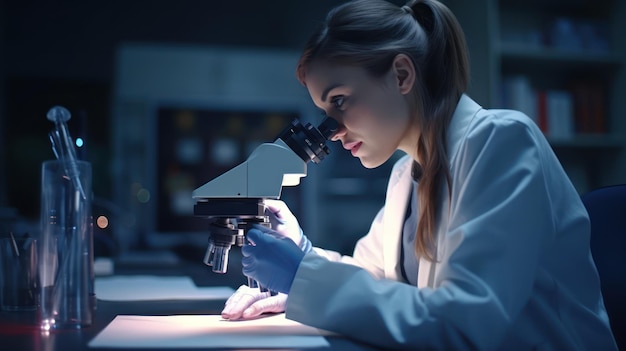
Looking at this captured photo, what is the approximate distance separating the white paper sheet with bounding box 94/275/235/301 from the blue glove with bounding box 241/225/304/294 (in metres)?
0.38

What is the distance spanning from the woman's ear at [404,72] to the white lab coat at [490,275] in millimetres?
116

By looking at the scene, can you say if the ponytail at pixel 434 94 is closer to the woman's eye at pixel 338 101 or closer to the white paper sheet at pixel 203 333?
the woman's eye at pixel 338 101

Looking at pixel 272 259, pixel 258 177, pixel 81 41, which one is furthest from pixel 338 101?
pixel 81 41

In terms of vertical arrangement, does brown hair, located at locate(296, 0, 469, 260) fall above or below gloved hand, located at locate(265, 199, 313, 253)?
above

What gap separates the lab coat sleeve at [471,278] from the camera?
855 millimetres

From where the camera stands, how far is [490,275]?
88cm

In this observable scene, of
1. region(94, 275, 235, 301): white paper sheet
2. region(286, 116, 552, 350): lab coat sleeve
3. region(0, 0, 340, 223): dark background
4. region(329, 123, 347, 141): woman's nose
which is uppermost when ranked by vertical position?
region(0, 0, 340, 223): dark background

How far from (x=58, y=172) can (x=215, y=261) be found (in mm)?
293

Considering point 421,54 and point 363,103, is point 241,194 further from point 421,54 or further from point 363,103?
point 421,54

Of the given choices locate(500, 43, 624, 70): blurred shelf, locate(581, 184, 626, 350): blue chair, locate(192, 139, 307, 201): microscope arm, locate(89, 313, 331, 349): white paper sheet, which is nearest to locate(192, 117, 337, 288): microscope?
locate(192, 139, 307, 201): microscope arm

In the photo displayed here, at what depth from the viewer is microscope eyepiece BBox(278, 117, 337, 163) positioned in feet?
3.53

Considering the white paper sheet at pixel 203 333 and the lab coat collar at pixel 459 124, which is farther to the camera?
the lab coat collar at pixel 459 124

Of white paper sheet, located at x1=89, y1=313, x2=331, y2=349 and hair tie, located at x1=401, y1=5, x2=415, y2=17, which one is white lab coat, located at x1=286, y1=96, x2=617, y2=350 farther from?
hair tie, located at x1=401, y1=5, x2=415, y2=17

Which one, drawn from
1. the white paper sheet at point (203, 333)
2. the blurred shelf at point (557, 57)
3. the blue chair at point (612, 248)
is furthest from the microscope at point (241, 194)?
the blurred shelf at point (557, 57)
